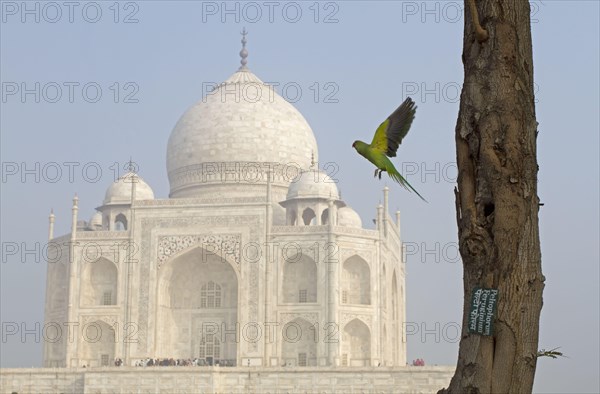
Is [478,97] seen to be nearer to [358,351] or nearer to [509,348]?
[509,348]

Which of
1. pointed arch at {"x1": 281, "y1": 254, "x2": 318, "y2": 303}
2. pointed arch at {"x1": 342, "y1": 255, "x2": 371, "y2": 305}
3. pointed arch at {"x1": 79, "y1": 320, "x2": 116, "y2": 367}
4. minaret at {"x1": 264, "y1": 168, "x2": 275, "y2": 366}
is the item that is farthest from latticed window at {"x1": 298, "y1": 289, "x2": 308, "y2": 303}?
pointed arch at {"x1": 79, "y1": 320, "x2": 116, "y2": 367}

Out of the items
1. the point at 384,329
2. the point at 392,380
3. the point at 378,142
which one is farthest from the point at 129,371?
the point at 378,142

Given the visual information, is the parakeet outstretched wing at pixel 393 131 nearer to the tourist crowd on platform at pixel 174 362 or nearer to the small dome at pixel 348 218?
the tourist crowd on platform at pixel 174 362

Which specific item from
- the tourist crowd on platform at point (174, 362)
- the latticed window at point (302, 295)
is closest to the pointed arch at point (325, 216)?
the latticed window at point (302, 295)

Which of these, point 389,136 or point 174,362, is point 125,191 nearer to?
point 174,362

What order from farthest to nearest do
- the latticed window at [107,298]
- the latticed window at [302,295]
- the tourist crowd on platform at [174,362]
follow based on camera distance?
the latticed window at [107,298] < the latticed window at [302,295] < the tourist crowd on platform at [174,362]

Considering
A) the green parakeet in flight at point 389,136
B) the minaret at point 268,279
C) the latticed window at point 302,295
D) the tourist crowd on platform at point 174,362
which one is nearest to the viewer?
the green parakeet in flight at point 389,136

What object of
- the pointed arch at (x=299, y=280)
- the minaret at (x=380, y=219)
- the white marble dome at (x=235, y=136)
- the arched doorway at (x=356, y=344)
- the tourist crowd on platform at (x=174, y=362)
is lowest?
the tourist crowd on platform at (x=174, y=362)
